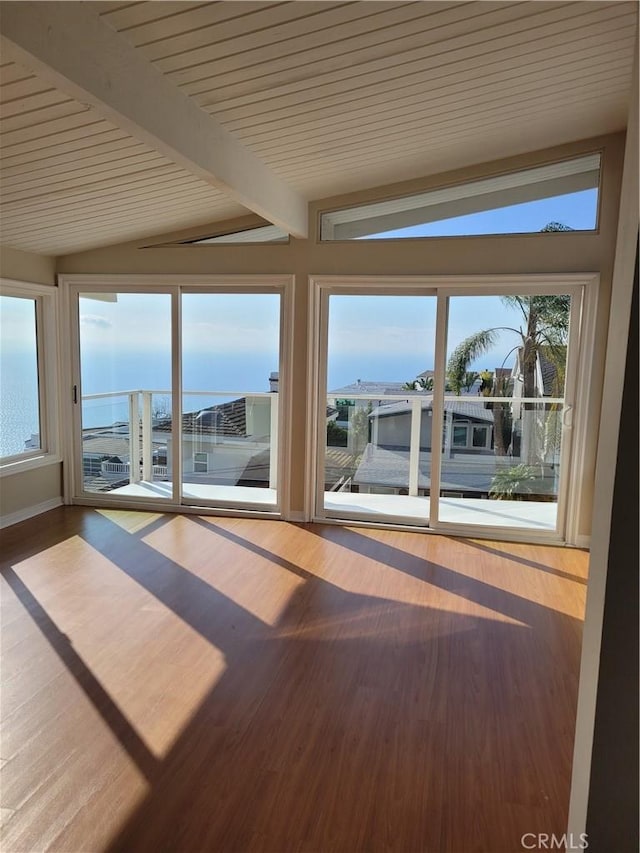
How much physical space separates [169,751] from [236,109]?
2840 mm

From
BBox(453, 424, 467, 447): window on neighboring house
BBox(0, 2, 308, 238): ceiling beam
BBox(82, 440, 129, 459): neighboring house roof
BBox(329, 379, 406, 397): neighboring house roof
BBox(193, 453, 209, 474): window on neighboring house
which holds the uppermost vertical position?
BBox(0, 2, 308, 238): ceiling beam

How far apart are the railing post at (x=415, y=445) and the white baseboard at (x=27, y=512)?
3.19m

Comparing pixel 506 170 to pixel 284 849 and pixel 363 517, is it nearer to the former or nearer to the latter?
pixel 363 517

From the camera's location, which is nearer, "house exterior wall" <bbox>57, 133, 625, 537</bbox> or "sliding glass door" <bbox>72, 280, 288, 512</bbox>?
"house exterior wall" <bbox>57, 133, 625, 537</bbox>

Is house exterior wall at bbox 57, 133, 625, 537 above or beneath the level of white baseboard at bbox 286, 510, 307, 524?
above

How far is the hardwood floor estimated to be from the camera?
1.86 meters

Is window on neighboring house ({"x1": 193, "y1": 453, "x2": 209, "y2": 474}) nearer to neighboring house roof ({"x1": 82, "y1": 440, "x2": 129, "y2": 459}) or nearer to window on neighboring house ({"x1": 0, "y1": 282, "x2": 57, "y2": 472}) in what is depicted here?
neighboring house roof ({"x1": 82, "y1": 440, "x2": 129, "y2": 459})

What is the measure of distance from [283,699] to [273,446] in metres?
2.83

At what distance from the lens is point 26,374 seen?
491 centimetres

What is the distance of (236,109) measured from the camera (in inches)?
113

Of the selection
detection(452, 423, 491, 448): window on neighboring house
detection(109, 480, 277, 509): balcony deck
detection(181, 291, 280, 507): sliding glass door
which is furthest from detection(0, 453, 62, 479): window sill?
detection(452, 423, 491, 448): window on neighboring house

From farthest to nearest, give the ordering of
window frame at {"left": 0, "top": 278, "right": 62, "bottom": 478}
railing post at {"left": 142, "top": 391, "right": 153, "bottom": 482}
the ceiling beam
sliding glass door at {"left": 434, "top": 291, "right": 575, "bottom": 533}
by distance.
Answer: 1. railing post at {"left": 142, "top": 391, "right": 153, "bottom": 482}
2. window frame at {"left": 0, "top": 278, "right": 62, "bottom": 478}
3. sliding glass door at {"left": 434, "top": 291, "right": 575, "bottom": 533}
4. the ceiling beam

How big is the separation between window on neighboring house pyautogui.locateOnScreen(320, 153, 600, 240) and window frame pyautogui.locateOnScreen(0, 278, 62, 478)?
8.01 feet

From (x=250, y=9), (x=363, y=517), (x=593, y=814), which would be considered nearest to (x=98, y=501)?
(x=363, y=517)
